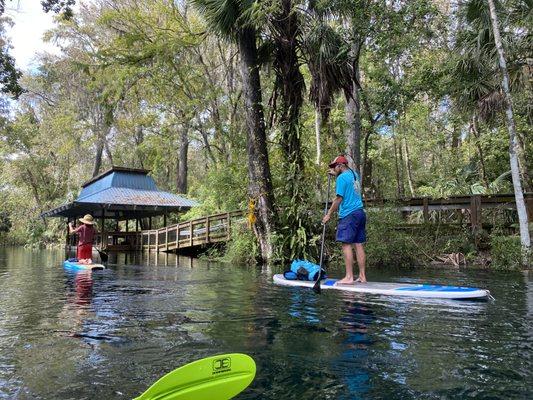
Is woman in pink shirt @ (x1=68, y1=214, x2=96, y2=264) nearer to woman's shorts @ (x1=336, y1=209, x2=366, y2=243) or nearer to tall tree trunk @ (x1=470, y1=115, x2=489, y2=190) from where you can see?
woman's shorts @ (x1=336, y1=209, x2=366, y2=243)

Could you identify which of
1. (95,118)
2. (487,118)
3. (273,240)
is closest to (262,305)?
(273,240)

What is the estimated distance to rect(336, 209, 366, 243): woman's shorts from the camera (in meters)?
7.50

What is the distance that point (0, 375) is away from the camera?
3361mm

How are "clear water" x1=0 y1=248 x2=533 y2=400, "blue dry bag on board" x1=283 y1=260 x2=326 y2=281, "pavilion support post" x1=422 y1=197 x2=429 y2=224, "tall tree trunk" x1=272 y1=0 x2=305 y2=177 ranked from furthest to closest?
"pavilion support post" x1=422 y1=197 x2=429 y2=224 → "tall tree trunk" x1=272 y1=0 x2=305 y2=177 → "blue dry bag on board" x1=283 y1=260 x2=326 y2=281 → "clear water" x1=0 y1=248 x2=533 y2=400

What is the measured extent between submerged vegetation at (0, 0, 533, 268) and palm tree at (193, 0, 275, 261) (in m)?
0.04

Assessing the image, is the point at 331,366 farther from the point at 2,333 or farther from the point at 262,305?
the point at 2,333

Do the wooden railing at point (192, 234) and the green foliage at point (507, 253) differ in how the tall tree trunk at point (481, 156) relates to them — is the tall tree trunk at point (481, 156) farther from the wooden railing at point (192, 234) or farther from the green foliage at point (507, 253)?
the wooden railing at point (192, 234)

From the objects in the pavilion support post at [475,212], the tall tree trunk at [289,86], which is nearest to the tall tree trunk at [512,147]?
the pavilion support post at [475,212]

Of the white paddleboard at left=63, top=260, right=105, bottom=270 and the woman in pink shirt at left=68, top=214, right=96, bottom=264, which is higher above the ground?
the woman in pink shirt at left=68, top=214, right=96, bottom=264

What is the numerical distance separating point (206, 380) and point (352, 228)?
17.0ft

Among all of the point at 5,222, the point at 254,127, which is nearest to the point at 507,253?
the point at 254,127

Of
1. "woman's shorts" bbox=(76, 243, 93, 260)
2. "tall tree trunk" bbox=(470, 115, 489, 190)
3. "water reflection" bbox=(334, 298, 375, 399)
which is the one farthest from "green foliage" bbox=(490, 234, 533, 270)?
"woman's shorts" bbox=(76, 243, 93, 260)

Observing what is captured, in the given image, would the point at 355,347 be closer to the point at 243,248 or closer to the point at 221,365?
the point at 221,365

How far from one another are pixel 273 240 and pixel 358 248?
6.15m
